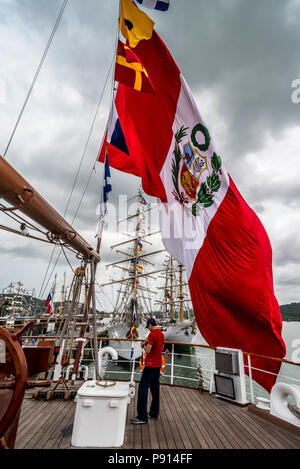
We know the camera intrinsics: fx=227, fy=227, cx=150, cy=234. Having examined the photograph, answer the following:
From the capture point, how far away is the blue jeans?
10.6ft

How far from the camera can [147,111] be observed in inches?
196

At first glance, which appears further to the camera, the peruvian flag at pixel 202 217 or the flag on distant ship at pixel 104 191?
the flag on distant ship at pixel 104 191

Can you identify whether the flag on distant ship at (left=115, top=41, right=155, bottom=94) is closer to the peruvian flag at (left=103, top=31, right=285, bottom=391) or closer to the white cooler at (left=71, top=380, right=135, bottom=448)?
the peruvian flag at (left=103, top=31, right=285, bottom=391)

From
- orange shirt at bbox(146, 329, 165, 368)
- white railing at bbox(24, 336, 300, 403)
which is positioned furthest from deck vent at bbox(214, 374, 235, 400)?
orange shirt at bbox(146, 329, 165, 368)

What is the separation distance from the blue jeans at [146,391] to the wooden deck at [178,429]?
0.43 feet

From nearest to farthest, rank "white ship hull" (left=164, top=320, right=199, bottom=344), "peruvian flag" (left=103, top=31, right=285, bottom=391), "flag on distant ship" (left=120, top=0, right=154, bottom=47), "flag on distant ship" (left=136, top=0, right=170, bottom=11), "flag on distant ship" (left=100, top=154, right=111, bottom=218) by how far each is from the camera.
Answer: "peruvian flag" (left=103, top=31, right=285, bottom=391) < "flag on distant ship" (left=136, top=0, right=170, bottom=11) < "flag on distant ship" (left=120, top=0, right=154, bottom=47) < "flag on distant ship" (left=100, top=154, right=111, bottom=218) < "white ship hull" (left=164, top=320, right=199, bottom=344)

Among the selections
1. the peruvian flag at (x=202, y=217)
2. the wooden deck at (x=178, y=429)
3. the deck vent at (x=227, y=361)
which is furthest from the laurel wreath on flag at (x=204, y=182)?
the wooden deck at (x=178, y=429)

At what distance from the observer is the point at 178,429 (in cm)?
311

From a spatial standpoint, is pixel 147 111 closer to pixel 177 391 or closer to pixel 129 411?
pixel 129 411

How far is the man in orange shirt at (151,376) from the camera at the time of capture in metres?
3.22

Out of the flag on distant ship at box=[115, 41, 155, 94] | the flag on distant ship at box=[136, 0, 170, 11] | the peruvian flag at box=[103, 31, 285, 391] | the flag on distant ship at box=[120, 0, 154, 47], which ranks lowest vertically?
the peruvian flag at box=[103, 31, 285, 391]

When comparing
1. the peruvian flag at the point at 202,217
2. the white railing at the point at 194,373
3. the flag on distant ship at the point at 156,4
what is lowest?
the white railing at the point at 194,373

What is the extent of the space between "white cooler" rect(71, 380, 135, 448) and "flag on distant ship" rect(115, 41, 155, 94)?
4.43 meters

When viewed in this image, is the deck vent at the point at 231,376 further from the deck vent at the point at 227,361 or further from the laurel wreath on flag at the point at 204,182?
the laurel wreath on flag at the point at 204,182
